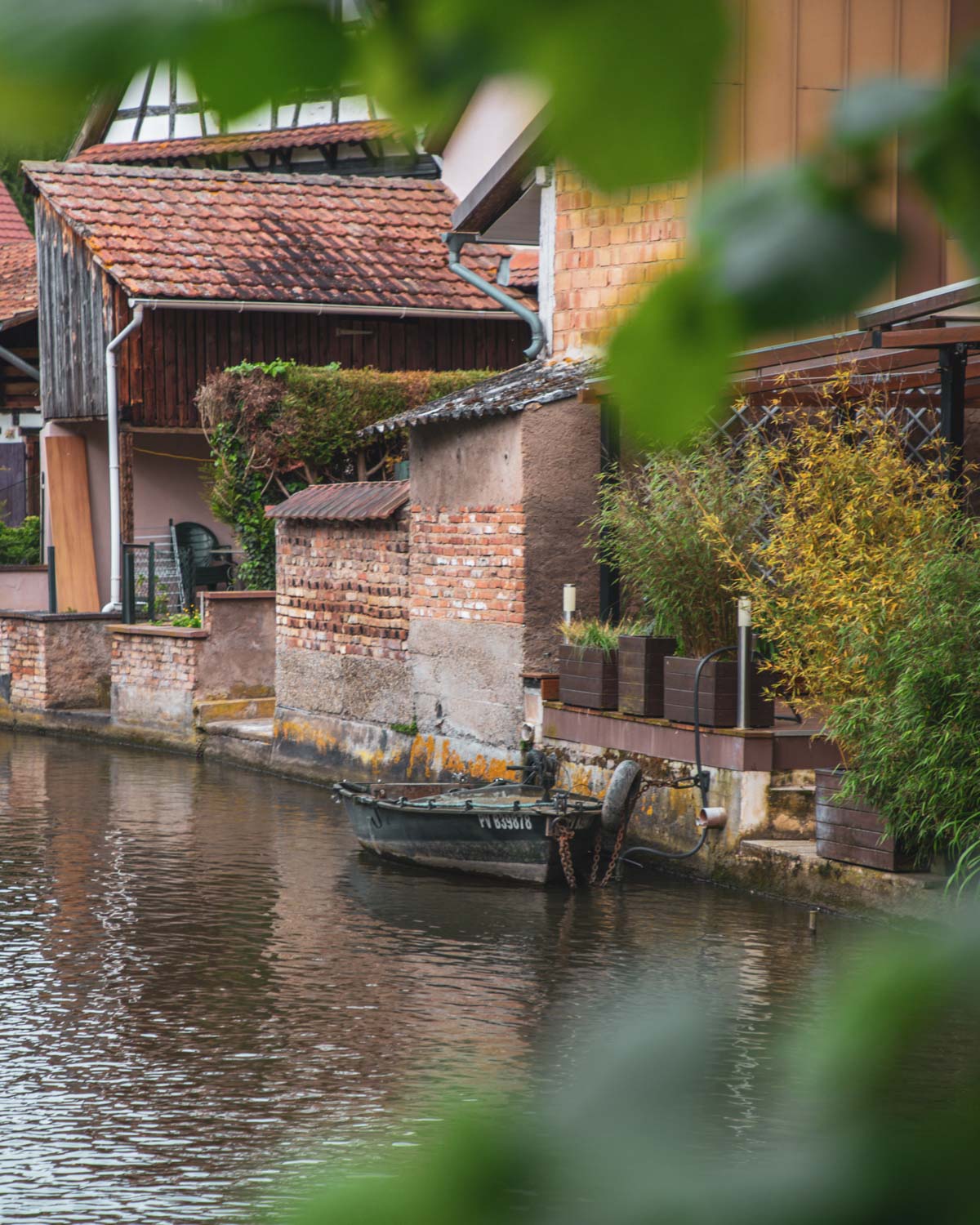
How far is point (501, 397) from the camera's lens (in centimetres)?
1315

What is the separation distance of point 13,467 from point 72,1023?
69.0ft

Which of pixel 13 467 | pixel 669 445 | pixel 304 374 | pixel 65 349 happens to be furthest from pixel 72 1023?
pixel 13 467

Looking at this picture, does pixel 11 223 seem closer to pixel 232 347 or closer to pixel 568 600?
pixel 232 347

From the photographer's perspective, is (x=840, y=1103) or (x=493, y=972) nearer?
(x=840, y=1103)

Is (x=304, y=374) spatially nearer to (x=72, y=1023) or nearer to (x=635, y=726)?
(x=635, y=726)

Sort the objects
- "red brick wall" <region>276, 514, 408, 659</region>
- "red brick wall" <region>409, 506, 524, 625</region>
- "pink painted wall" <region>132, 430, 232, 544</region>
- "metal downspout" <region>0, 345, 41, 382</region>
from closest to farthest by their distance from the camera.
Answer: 1. "red brick wall" <region>409, 506, 524, 625</region>
2. "red brick wall" <region>276, 514, 408, 659</region>
3. "pink painted wall" <region>132, 430, 232, 544</region>
4. "metal downspout" <region>0, 345, 41, 382</region>

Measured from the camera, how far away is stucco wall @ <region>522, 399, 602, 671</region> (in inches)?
501

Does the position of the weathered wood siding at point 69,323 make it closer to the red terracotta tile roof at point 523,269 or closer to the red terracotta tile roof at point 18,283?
the red terracotta tile roof at point 18,283

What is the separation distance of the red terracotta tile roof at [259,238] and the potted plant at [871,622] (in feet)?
40.3

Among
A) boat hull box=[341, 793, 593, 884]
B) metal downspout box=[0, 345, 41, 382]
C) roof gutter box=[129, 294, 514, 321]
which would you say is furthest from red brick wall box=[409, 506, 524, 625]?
metal downspout box=[0, 345, 41, 382]

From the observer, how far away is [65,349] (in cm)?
2330

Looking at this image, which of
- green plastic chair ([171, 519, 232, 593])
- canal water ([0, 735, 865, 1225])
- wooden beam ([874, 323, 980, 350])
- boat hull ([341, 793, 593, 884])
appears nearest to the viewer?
canal water ([0, 735, 865, 1225])

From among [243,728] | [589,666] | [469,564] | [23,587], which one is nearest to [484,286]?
[469,564]

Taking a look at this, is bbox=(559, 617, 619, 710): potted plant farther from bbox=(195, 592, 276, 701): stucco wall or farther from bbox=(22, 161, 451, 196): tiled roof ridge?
bbox=(22, 161, 451, 196): tiled roof ridge
